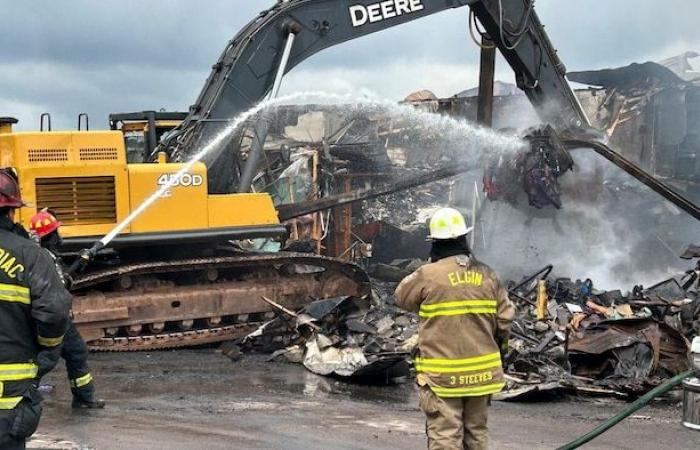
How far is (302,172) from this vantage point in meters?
16.8

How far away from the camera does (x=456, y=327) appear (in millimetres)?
4859

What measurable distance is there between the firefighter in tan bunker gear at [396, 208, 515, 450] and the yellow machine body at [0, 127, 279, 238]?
17.9 ft

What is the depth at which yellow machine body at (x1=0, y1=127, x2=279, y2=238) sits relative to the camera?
948 cm

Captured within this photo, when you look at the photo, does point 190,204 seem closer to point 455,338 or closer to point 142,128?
point 142,128

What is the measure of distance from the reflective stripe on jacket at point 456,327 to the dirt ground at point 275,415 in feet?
5.03

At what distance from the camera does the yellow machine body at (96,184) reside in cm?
948

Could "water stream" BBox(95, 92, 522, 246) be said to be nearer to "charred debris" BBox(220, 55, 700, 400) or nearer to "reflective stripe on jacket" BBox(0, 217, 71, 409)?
"charred debris" BBox(220, 55, 700, 400)

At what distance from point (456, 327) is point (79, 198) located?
5943 millimetres

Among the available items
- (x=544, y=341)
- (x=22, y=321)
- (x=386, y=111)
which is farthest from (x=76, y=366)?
(x=386, y=111)

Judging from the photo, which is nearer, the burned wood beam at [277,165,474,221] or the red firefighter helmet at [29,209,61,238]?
the red firefighter helmet at [29,209,61,238]

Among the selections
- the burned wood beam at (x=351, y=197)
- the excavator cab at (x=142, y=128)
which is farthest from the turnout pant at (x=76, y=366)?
the burned wood beam at (x=351, y=197)

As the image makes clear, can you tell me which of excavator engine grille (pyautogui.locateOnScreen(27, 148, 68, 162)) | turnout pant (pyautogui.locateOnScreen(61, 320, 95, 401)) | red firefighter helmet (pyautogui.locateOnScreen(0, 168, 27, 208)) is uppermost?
excavator engine grille (pyautogui.locateOnScreen(27, 148, 68, 162))

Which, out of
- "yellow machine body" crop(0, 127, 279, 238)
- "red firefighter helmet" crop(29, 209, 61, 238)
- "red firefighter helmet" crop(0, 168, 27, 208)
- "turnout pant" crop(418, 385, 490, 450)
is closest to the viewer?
"red firefighter helmet" crop(0, 168, 27, 208)

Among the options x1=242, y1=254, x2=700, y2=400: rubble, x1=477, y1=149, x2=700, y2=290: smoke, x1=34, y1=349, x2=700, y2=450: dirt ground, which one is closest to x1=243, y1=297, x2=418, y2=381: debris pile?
x1=242, y1=254, x2=700, y2=400: rubble
